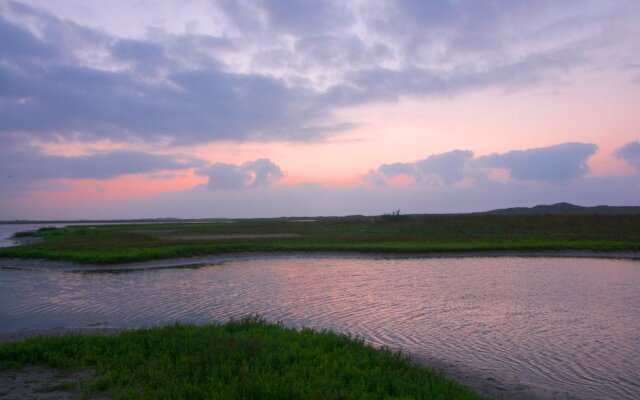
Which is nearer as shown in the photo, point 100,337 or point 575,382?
point 575,382

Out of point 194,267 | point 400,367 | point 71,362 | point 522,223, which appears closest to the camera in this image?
point 400,367

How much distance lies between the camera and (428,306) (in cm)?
1714

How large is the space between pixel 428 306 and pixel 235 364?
10104 mm

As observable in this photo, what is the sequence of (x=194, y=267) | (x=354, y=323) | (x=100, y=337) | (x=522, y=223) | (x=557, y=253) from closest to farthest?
(x=100, y=337)
(x=354, y=323)
(x=194, y=267)
(x=557, y=253)
(x=522, y=223)

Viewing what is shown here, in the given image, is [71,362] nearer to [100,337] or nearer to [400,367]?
[100,337]

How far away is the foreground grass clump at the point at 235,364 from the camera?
7.29 m

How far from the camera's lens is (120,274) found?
27.1 m

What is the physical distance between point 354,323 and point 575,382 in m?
6.59

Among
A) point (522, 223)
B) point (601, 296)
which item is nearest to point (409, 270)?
point (601, 296)

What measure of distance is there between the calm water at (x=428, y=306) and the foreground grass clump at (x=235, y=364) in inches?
119

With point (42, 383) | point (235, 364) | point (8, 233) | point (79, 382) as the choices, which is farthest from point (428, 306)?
point (8, 233)

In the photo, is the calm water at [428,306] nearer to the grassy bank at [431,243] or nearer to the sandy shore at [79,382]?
the sandy shore at [79,382]

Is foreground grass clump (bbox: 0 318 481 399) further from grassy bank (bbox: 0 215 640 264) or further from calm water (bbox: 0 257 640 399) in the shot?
grassy bank (bbox: 0 215 640 264)

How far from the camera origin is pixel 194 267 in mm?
30281
